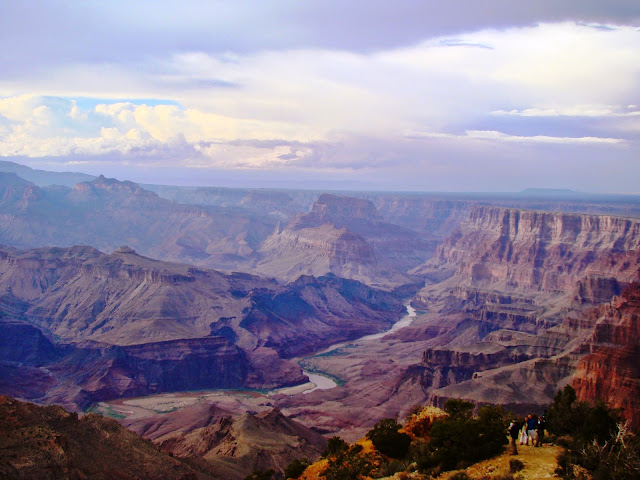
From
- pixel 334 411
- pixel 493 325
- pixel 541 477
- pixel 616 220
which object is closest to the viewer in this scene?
pixel 541 477

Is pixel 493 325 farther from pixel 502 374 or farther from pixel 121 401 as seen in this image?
pixel 121 401

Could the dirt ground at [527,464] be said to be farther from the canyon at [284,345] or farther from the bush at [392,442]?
the canyon at [284,345]

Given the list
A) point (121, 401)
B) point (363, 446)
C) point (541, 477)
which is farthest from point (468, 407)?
point (121, 401)

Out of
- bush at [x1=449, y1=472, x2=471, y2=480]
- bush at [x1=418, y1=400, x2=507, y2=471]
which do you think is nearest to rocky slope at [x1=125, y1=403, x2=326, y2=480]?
bush at [x1=418, y1=400, x2=507, y2=471]

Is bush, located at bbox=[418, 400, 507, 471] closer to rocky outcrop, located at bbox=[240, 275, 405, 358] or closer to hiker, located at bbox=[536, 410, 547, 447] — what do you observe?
hiker, located at bbox=[536, 410, 547, 447]

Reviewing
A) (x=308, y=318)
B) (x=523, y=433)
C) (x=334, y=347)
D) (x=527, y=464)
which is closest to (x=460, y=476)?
(x=527, y=464)

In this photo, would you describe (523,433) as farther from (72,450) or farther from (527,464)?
(72,450)

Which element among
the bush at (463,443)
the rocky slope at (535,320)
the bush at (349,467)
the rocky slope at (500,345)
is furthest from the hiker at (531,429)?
the rocky slope at (535,320)
